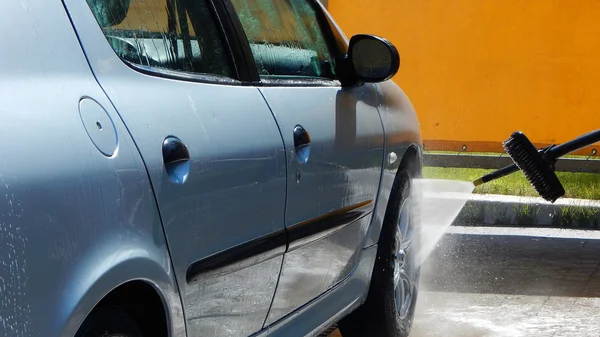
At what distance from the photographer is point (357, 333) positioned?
→ 185 inches

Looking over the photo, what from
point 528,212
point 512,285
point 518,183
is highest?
point 512,285

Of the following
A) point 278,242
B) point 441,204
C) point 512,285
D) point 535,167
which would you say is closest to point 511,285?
point 512,285

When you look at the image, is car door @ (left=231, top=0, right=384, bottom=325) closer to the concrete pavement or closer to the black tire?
the black tire

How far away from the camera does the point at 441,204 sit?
27.5 feet

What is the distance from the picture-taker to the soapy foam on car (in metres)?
6.91

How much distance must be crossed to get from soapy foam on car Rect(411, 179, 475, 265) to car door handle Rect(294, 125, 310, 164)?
2711 millimetres

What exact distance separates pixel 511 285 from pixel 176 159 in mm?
4010

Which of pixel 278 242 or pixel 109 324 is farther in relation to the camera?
pixel 278 242

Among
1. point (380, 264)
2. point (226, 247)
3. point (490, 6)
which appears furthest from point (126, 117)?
point (490, 6)

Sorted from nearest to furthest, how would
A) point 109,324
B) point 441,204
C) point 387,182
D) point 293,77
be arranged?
point 109,324 < point 293,77 < point 387,182 < point 441,204

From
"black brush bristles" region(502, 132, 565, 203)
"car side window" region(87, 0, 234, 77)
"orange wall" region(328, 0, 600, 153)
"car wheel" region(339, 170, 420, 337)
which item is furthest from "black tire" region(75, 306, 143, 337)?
"orange wall" region(328, 0, 600, 153)

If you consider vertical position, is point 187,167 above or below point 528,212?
above

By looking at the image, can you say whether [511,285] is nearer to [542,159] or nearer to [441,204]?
[542,159]

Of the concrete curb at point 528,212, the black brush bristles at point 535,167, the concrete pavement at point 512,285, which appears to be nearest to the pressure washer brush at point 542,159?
the black brush bristles at point 535,167
